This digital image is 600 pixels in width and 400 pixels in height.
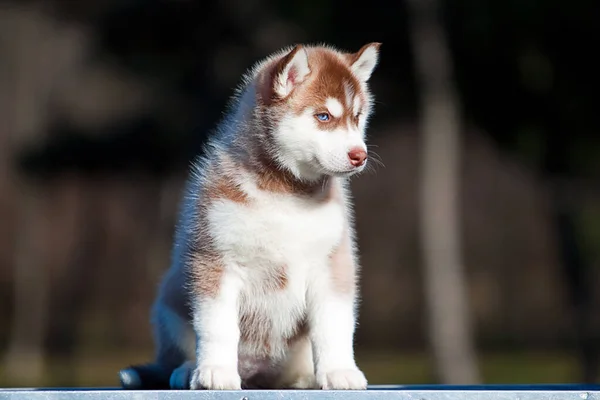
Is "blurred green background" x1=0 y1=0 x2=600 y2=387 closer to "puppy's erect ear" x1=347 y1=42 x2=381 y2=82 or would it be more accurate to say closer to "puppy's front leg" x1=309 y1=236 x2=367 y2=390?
"puppy's erect ear" x1=347 y1=42 x2=381 y2=82

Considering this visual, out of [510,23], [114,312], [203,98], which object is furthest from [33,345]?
[510,23]

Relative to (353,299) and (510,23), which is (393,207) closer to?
(510,23)

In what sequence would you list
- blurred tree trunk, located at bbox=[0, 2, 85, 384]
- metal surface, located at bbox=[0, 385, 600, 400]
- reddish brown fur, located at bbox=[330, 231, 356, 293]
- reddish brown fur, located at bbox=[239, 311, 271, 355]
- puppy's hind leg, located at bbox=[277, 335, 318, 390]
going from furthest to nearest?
blurred tree trunk, located at bbox=[0, 2, 85, 384]
puppy's hind leg, located at bbox=[277, 335, 318, 390]
reddish brown fur, located at bbox=[239, 311, 271, 355]
reddish brown fur, located at bbox=[330, 231, 356, 293]
metal surface, located at bbox=[0, 385, 600, 400]

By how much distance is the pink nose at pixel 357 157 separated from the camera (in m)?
4.86

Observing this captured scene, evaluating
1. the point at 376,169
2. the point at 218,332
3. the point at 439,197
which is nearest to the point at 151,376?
the point at 218,332

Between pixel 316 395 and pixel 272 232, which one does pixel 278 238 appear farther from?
pixel 316 395

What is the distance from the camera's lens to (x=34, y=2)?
27.1m

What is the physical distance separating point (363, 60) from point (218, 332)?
1.44m

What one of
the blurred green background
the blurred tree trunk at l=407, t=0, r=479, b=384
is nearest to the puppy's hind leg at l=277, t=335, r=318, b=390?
the blurred green background

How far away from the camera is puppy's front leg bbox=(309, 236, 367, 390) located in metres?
4.89

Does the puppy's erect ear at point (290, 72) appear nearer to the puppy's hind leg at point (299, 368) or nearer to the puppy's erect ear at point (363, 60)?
the puppy's erect ear at point (363, 60)

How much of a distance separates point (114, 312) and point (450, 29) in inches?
542

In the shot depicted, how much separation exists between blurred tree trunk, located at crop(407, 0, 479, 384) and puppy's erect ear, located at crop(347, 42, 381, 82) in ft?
43.9

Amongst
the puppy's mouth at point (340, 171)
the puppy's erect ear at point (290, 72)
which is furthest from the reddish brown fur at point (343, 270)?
the puppy's erect ear at point (290, 72)
